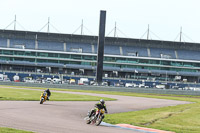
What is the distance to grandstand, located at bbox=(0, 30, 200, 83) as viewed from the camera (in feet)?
393

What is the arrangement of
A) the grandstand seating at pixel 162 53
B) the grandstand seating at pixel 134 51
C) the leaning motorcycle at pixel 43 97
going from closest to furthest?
the leaning motorcycle at pixel 43 97 → the grandstand seating at pixel 134 51 → the grandstand seating at pixel 162 53

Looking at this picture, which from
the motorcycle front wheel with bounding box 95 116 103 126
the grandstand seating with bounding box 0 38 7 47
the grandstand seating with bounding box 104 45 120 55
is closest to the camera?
the motorcycle front wheel with bounding box 95 116 103 126

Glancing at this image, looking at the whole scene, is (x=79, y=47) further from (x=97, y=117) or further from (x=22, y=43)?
(x=97, y=117)

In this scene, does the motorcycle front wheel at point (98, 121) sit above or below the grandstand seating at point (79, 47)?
below

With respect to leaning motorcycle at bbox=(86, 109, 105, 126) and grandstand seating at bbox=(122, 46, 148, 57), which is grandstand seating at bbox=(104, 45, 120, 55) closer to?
grandstand seating at bbox=(122, 46, 148, 57)

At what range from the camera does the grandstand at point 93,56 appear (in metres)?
120

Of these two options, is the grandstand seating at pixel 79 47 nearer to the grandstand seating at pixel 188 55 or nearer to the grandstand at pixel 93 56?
the grandstand at pixel 93 56

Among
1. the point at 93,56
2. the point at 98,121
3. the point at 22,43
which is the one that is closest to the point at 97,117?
the point at 98,121

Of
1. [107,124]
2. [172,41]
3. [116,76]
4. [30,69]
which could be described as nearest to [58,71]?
[30,69]

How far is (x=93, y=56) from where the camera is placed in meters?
122

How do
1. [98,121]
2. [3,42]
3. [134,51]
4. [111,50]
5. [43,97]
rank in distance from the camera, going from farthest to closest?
[134,51] < [111,50] < [3,42] < [43,97] < [98,121]

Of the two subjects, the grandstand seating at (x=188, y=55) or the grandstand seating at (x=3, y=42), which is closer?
the grandstand seating at (x=3, y=42)

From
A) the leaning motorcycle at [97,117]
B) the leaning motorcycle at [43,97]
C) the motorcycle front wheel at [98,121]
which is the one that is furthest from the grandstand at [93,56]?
the motorcycle front wheel at [98,121]

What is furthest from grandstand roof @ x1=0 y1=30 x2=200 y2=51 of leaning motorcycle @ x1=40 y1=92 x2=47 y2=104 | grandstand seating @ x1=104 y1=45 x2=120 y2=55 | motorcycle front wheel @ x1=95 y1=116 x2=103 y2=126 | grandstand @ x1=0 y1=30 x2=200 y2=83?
motorcycle front wheel @ x1=95 y1=116 x2=103 y2=126
